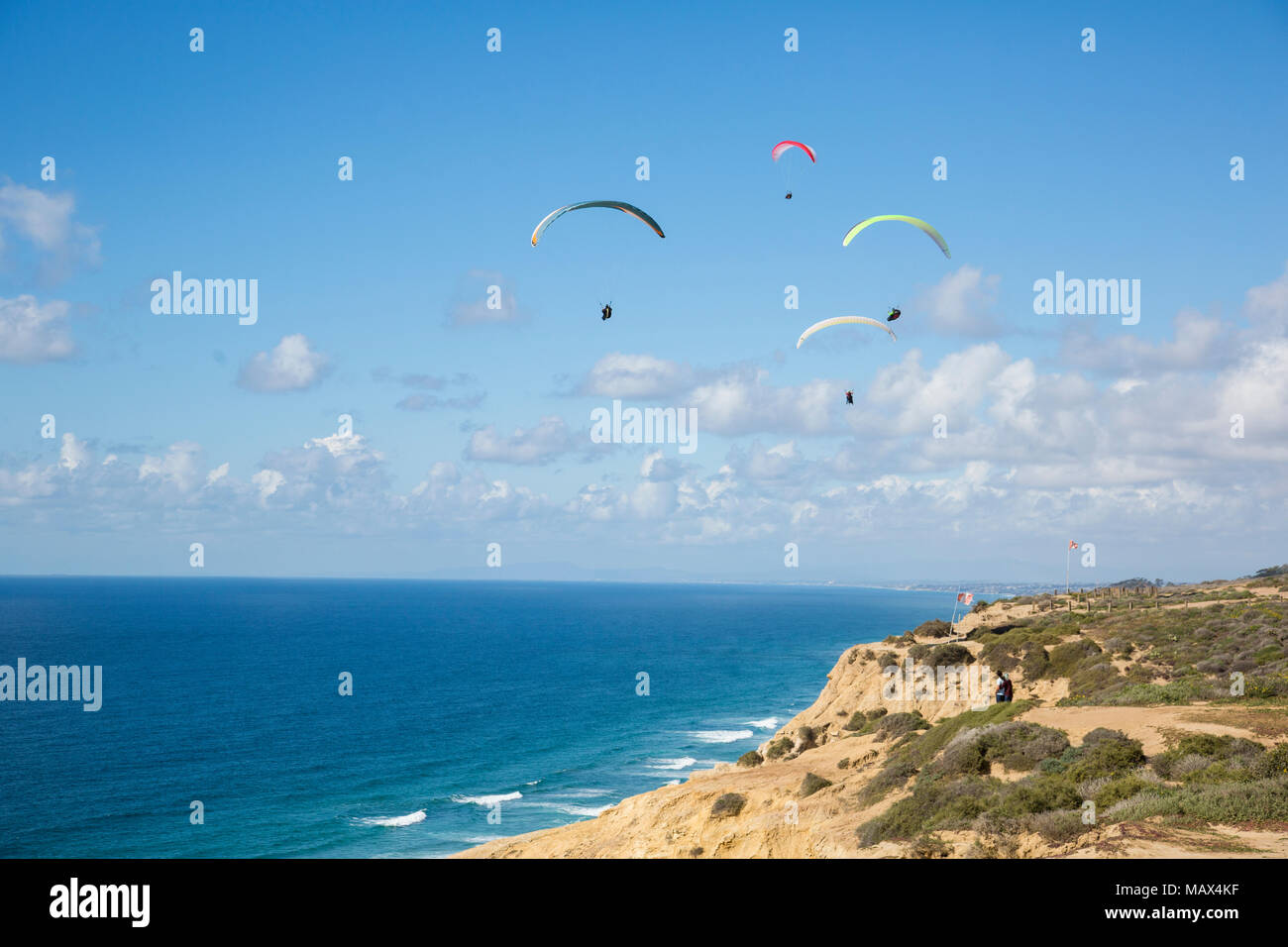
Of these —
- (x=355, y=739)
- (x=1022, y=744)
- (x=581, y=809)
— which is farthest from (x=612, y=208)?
(x=355, y=739)

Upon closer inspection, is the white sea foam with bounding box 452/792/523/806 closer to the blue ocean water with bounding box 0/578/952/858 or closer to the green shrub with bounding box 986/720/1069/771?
the blue ocean water with bounding box 0/578/952/858

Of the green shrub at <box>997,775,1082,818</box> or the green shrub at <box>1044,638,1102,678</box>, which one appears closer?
the green shrub at <box>997,775,1082,818</box>

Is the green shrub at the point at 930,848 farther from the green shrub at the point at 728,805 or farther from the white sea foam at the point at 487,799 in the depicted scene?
the white sea foam at the point at 487,799

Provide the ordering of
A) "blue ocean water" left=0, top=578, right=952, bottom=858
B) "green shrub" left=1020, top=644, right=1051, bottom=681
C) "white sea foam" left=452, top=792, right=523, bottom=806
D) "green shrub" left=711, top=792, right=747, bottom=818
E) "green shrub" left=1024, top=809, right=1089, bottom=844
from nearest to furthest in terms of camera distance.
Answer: "green shrub" left=1024, top=809, right=1089, bottom=844
"green shrub" left=711, top=792, right=747, bottom=818
"green shrub" left=1020, top=644, right=1051, bottom=681
"blue ocean water" left=0, top=578, right=952, bottom=858
"white sea foam" left=452, top=792, right=523, bottom=806

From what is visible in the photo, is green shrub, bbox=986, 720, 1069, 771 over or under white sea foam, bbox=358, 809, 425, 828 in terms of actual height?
over

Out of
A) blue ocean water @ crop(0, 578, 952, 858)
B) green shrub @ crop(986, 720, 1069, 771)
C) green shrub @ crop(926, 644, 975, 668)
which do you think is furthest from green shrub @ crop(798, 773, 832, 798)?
blue ocean water @ crop(0, 578, 952, 858)

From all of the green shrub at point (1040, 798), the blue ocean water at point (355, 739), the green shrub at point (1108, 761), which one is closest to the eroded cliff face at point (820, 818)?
the green shrub at point (1040, 798)

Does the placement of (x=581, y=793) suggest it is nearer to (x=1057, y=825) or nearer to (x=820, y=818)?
(x=820, y=818)

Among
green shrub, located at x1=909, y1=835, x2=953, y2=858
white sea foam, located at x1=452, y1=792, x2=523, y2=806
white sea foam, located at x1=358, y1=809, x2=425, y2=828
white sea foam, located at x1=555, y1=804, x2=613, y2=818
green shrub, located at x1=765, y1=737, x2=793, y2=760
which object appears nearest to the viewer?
green shrub, located at x1=909, y1=835, x2=953, y2=858
